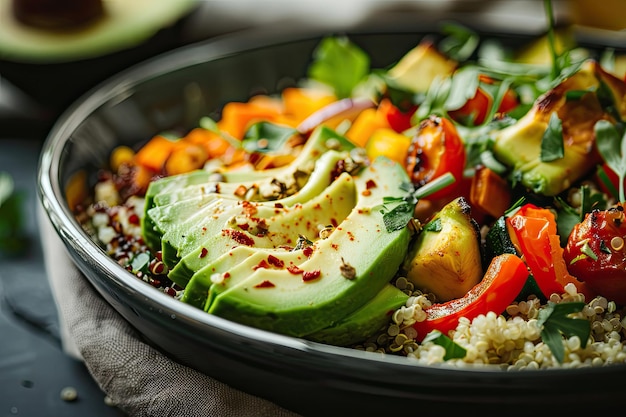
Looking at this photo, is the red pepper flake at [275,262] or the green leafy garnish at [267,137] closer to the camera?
the red pepper flake at [275,262]

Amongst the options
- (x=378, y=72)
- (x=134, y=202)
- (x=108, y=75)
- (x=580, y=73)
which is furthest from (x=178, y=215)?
(x=108, y=75)

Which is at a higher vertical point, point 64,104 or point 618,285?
point 618,285

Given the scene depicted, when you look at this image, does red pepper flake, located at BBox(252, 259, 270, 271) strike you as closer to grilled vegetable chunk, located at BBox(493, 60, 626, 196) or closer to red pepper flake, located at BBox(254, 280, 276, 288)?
red pepper flake, located at BBox(254, 280, 276, 288)

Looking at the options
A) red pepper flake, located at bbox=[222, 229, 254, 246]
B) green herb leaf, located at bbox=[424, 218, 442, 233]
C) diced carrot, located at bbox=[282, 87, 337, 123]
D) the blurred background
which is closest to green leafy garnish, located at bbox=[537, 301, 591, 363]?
green herb leaf, located at bbox=[424, 218, 442, 233]

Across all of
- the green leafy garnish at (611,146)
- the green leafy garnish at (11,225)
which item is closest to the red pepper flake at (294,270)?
the green leafy garnish at (611,146)

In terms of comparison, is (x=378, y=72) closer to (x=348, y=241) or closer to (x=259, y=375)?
(x=348, y=241)

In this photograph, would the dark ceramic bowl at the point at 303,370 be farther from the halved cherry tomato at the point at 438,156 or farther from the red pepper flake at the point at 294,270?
the halved cherry tomato at the point at 438,156
